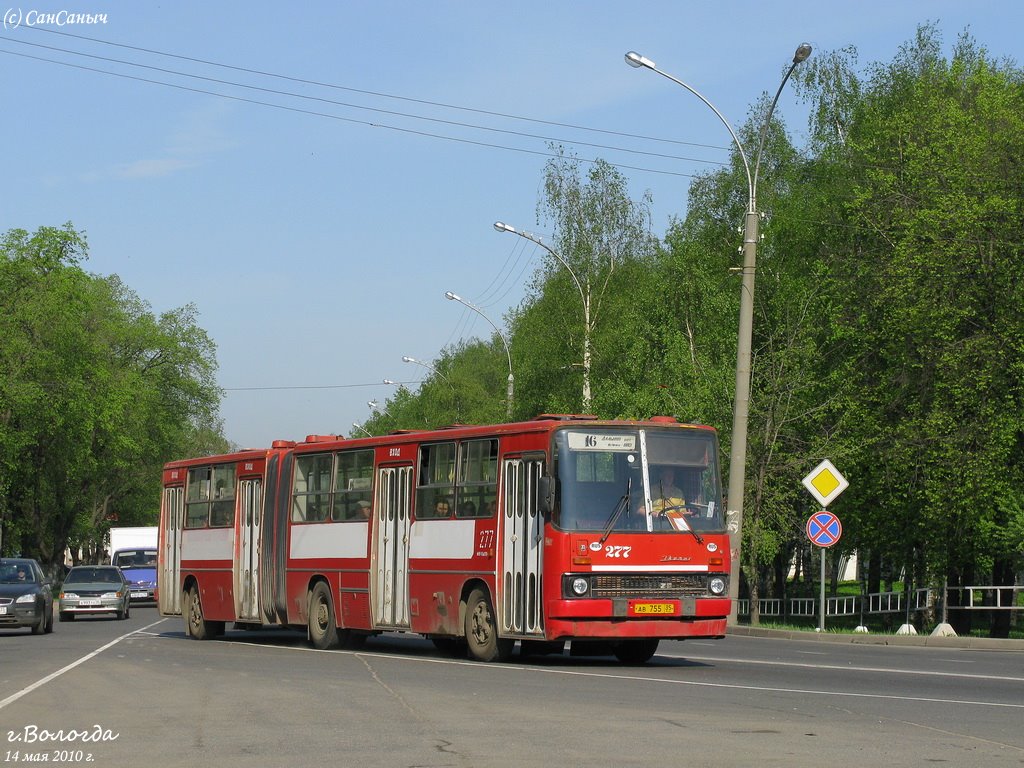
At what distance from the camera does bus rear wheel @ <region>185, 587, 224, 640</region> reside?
93.8ft

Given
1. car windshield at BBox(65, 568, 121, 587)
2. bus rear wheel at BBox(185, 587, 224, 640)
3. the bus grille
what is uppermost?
the bus grille

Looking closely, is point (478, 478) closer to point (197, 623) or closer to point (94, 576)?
point (197, 623)

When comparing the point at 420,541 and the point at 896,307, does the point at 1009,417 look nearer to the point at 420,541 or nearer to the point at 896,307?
the point at 896,307

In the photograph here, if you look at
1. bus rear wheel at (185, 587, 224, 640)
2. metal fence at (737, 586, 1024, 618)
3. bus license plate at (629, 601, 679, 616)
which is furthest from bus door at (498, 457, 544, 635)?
metal fence at (737, 586, 1024, 618)

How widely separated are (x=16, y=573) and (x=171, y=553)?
3625 millimetres

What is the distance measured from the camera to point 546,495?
19000 millimetres

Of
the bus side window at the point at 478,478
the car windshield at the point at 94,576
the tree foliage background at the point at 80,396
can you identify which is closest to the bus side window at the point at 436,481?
the bus side window at the point at 478,478

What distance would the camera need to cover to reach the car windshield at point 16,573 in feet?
103

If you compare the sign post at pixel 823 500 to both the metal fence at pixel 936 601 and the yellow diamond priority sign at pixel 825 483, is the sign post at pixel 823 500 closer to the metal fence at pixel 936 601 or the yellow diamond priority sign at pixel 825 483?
the yellow diamond priority sign at pixel 825 483

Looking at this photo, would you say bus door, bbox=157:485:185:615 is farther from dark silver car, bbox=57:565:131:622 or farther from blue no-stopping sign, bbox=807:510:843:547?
dark silver car, bbox=57:565:131:622

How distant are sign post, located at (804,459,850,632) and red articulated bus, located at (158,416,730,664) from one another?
22.5 feet

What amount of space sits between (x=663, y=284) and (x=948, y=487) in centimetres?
1631

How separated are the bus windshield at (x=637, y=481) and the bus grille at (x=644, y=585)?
55 cm

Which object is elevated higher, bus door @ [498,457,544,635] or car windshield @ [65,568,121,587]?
bus door @ [498,457,544,635]
